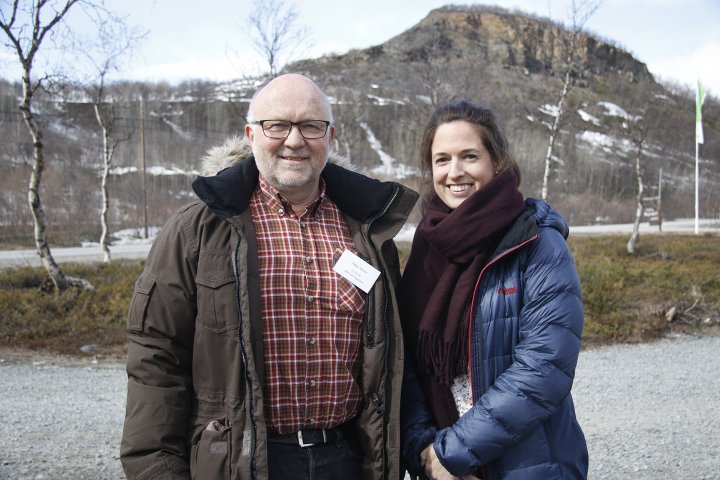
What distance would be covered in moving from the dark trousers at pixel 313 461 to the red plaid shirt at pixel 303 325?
0.08 m

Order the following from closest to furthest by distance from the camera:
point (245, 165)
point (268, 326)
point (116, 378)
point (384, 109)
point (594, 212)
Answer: point (268, 326) < point (245, 165) < point (116, 378) < point (594, 212) < point (384, 109)

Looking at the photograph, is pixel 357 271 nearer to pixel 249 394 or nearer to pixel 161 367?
pixel 249 394

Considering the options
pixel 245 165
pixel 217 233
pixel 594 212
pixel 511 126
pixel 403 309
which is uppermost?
pixel 511 126

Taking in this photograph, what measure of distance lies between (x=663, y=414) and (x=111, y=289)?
981 cm

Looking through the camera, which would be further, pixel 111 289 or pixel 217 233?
pixel 111 289

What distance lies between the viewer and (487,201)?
231cm

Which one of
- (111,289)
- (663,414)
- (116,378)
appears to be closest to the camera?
(663,414)

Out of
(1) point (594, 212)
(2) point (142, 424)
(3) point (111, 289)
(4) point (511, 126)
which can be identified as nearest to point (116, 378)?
(3) point (111, 289)

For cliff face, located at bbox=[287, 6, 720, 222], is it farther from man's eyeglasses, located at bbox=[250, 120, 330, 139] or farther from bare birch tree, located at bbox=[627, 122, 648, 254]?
man's eyeglasses, located at bbox=[250, 120, 330, 139]

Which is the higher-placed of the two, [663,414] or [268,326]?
[268,326]

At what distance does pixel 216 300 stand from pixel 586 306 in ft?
34.7

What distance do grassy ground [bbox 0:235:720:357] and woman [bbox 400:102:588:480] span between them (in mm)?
7852

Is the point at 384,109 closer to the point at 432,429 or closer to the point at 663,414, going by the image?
the point at 663,414

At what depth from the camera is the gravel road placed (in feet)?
16.5
